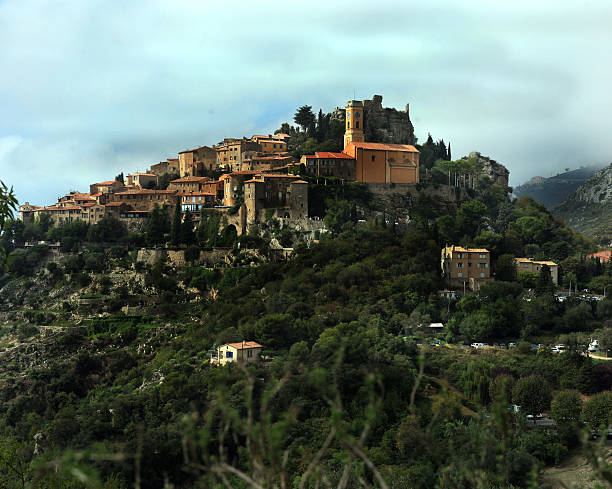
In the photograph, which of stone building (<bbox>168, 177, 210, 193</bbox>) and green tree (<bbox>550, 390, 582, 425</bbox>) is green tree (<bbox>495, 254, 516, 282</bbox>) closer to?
green tree (<bbox>550, 390, 582, 425</bbox>)

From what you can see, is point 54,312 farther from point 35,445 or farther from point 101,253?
point 35,445

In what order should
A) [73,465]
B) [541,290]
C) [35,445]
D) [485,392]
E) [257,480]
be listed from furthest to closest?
[541,290] < [35,445] < [485,392] < [257,480] < [73,465]

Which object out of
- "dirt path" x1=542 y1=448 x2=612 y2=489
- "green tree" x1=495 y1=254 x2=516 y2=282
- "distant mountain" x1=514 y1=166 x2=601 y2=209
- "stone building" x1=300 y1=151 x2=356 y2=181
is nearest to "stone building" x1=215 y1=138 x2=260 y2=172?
"stone building" x1=300 y1=151 x2=356 y2=181

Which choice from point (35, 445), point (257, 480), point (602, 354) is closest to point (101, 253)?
point (35, 445)

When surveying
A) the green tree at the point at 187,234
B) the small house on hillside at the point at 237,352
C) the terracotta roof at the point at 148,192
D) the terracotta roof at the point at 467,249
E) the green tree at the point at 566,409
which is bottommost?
the green tree at the point at 566,409

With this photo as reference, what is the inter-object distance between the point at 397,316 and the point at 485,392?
27.0 ft

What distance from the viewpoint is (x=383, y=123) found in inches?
2539

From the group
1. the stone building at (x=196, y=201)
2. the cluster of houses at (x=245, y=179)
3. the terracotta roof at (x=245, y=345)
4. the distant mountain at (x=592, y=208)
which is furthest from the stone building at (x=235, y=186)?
the distant mountain at (x=592, y=208)

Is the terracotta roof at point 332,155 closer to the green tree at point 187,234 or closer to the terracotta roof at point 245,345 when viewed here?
the green tree at point 187,234

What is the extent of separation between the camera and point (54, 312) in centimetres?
5097

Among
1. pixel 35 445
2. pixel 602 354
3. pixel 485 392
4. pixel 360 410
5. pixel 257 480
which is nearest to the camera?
pixel 257 480

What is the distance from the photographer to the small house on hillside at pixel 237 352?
34531 mm

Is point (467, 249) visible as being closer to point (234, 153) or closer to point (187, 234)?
point (187, 234)

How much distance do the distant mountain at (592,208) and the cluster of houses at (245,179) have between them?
34.5m
